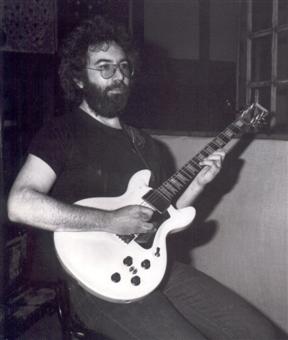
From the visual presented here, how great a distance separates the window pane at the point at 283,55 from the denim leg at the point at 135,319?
206 cm

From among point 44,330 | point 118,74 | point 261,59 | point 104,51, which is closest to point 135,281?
point 118,74

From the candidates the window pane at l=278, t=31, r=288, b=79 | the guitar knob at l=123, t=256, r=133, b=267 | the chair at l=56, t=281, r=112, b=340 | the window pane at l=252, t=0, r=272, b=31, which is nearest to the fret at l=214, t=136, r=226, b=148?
the guitar knob at l=123, t=256, r=133, b=267

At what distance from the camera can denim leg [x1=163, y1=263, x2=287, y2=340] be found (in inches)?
67.3

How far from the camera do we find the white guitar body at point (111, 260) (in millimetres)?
1525

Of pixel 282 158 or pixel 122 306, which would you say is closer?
pixel 122 306

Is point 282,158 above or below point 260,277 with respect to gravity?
above

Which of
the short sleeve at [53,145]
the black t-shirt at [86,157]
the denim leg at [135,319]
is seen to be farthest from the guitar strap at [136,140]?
the denim leg at [135,319]

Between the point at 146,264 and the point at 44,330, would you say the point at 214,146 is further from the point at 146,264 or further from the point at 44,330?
the point at 44,330

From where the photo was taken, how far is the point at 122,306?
1564 millimetres

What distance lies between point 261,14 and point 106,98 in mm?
1937

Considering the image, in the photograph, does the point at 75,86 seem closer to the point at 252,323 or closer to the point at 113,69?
the point at 113,69

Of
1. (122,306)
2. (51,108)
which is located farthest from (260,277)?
(51,108)

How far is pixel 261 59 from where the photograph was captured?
10.9 ft

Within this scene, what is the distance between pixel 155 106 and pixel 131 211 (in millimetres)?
1856
